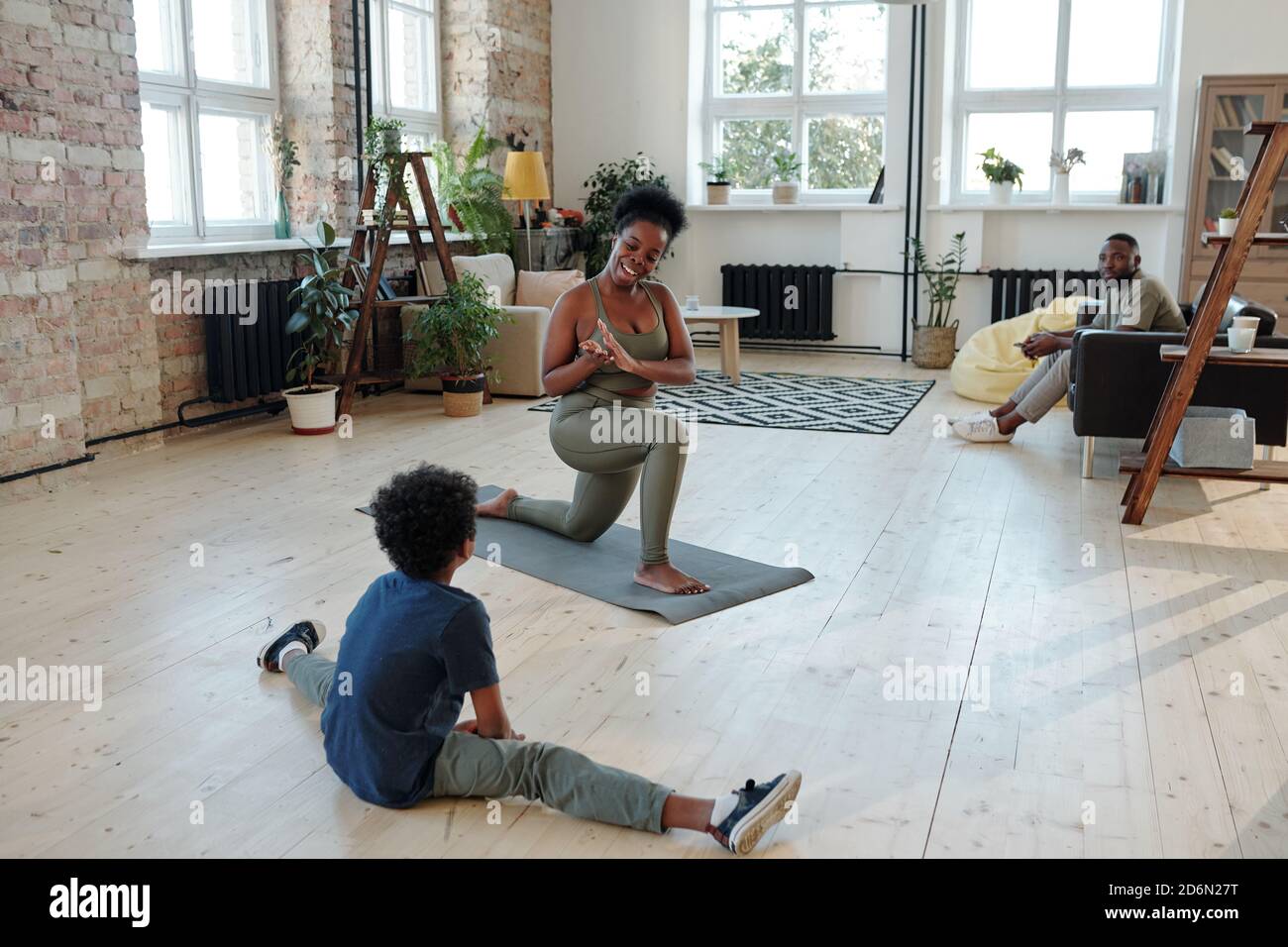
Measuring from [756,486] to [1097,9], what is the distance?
18.9 feet

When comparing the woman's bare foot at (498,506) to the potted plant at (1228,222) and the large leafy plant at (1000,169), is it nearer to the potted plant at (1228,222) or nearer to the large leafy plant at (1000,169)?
the potted plant at (1228,222)

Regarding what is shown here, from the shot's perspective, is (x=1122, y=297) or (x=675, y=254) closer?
(x=1122, y=297)

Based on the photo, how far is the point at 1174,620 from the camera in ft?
11.4

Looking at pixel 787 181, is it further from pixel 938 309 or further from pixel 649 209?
pixel 649 209

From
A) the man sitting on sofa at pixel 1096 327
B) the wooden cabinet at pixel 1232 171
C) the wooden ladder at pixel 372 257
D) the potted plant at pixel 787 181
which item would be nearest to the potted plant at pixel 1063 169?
the wooden cabinet at pixel 1232 171

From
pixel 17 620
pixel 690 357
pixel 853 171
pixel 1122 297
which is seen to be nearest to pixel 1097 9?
pixel 853 171

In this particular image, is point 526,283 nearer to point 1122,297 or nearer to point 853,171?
point 853,171

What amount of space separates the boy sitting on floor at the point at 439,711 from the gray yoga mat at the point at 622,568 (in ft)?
3.86

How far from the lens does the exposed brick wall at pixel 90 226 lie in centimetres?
491

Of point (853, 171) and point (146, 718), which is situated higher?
point (853, 171)

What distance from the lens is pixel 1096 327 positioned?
5727 mm

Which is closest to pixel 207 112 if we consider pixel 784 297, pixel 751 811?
pixel 784 297
